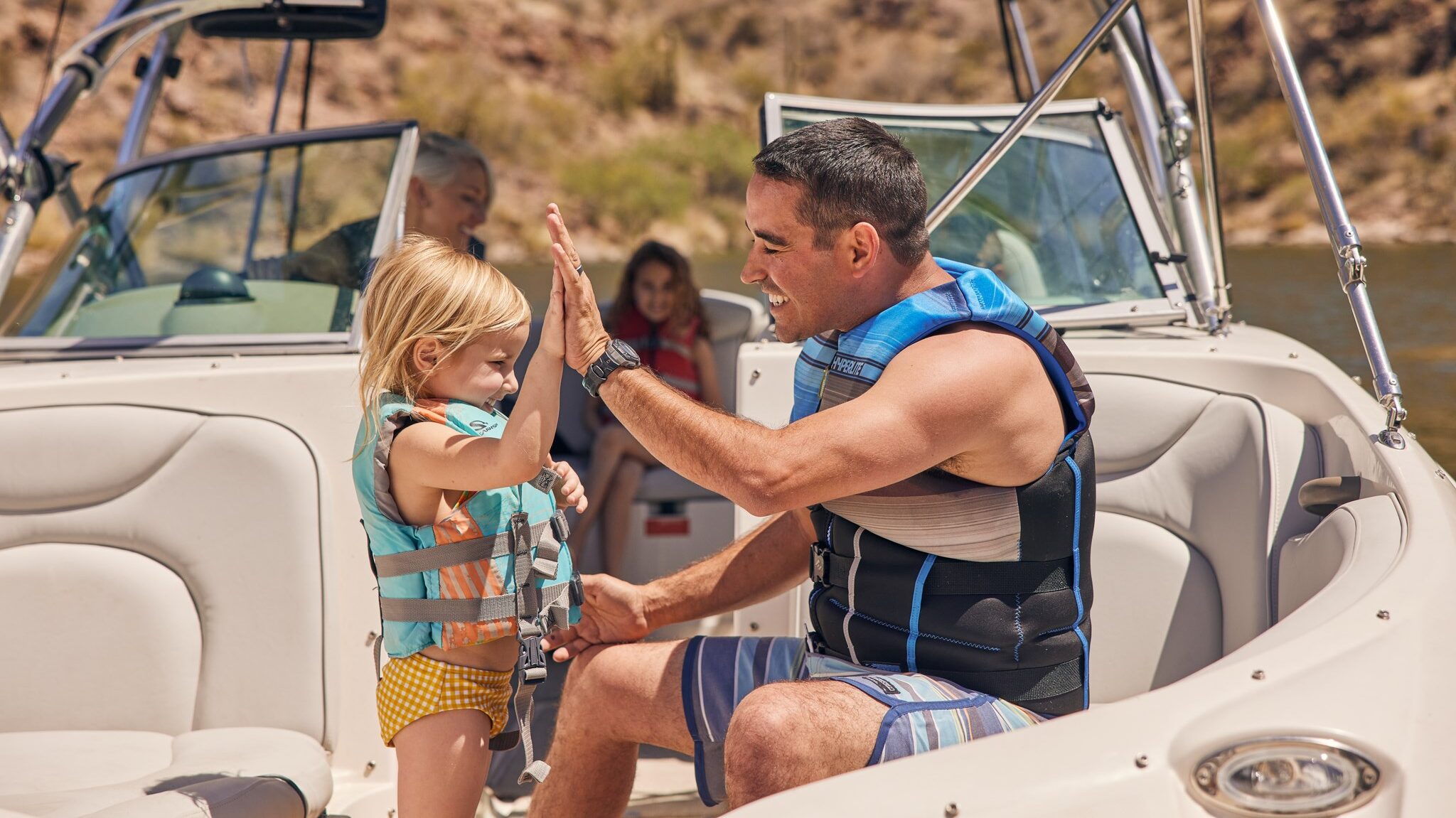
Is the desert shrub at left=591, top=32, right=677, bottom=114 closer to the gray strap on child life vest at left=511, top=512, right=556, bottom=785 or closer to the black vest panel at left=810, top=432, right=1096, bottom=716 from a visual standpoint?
the gray strap on child life vest at left=511, top=512, right=556, bottom=785

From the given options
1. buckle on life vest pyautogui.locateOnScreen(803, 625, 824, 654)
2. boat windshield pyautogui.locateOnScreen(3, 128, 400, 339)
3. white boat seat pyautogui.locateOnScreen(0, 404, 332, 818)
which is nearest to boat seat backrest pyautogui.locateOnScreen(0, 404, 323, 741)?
white boat seat pyautogui.locateOnScreen(0, 404, 332, 818)

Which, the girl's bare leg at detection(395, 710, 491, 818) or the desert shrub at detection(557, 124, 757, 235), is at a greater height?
the desert shrub at detection(557, 124, 757, 235)

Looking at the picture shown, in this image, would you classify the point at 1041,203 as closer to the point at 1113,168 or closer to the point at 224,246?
the point at 1113,168

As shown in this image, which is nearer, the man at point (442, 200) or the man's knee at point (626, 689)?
the man's knee at point (626, 689)

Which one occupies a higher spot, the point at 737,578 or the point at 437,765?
the point at 737,578

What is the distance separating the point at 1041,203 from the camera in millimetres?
2994

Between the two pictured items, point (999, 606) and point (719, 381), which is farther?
point (719, 381)

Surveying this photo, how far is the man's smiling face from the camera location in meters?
1.65

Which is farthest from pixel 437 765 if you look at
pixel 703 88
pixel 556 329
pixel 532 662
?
pixel 703 88

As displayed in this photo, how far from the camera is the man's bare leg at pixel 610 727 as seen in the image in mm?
1822

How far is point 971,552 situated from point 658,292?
256cm

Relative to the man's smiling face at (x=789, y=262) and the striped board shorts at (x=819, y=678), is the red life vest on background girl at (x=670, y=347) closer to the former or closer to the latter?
the striped board shorts at (x=819, y=678)

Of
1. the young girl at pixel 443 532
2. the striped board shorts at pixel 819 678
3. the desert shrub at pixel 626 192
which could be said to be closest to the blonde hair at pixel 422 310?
the young girl at pixel 443 532

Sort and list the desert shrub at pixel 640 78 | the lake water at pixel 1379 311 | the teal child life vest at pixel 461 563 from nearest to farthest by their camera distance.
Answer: the teal child life vest at pixel 461 563 → the lake water at pixel 1379 311 → the desert shrub at pixel 640 78
